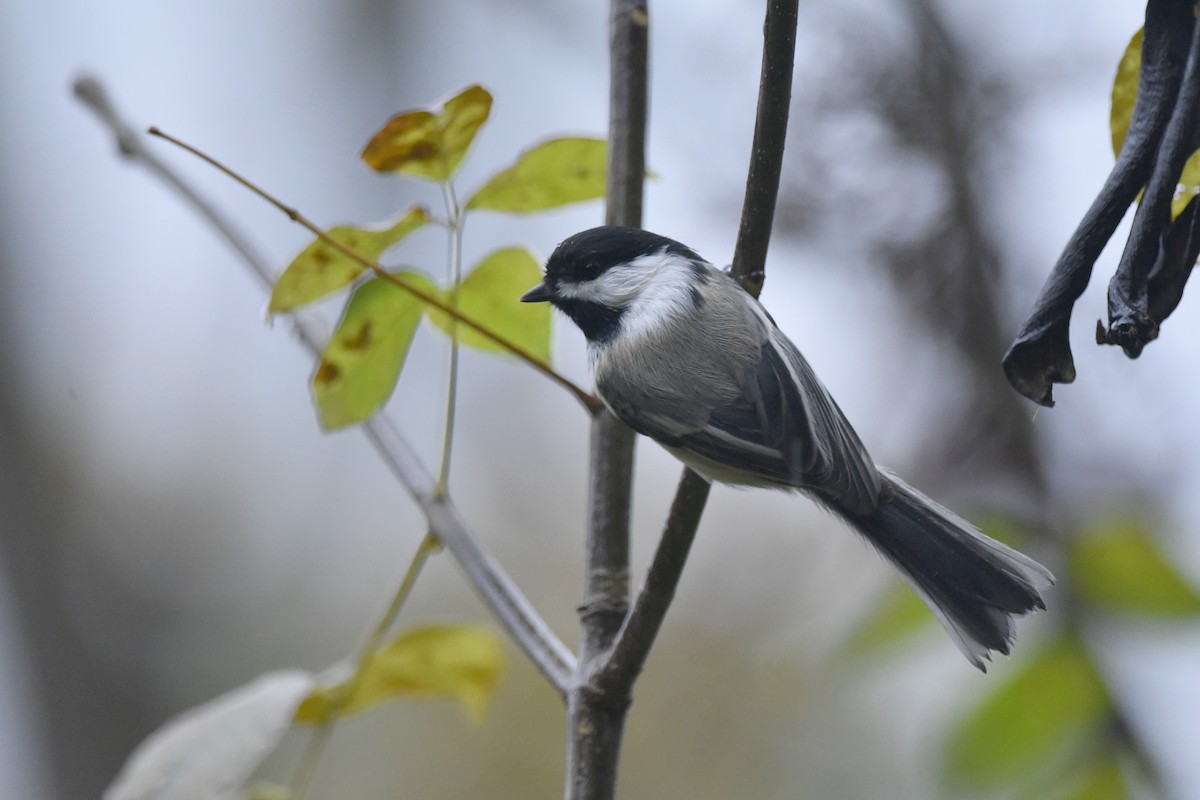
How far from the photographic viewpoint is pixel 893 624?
0.85m

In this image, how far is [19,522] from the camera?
9.46 ft

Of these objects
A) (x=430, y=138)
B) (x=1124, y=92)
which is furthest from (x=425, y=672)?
(x=1124, y=92)

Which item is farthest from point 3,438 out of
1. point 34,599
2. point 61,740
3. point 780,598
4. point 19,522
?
point 780,598

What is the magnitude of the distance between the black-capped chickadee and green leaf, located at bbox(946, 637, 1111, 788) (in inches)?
3.6

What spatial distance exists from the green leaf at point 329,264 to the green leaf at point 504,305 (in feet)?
0.33

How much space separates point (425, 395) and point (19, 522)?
5.30ft

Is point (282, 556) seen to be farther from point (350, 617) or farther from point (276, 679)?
point (276, 679)

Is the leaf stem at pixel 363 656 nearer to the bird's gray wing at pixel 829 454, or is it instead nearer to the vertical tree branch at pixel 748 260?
the vertical tree branch at pixel 748 260

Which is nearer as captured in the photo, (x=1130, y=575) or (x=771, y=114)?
(x=771, y=114)

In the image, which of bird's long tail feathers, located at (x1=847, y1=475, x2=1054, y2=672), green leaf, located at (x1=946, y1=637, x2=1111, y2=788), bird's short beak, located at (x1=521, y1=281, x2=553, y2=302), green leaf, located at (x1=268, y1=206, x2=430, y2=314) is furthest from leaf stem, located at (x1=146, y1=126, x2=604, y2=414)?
green leaf, located at (x1=946, y1=637, x2=1111, y2=788)

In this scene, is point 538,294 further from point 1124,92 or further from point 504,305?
point 1124,92

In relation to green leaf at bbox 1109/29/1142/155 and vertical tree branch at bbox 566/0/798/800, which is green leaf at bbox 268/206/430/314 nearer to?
vertical tree branch at bbox 566/0/798/800

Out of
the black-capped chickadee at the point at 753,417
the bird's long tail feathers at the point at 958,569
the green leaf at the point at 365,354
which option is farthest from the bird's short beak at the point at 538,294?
the bird's long tail feathers at the point at 958,569

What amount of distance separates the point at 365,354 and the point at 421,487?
0.52 ft
